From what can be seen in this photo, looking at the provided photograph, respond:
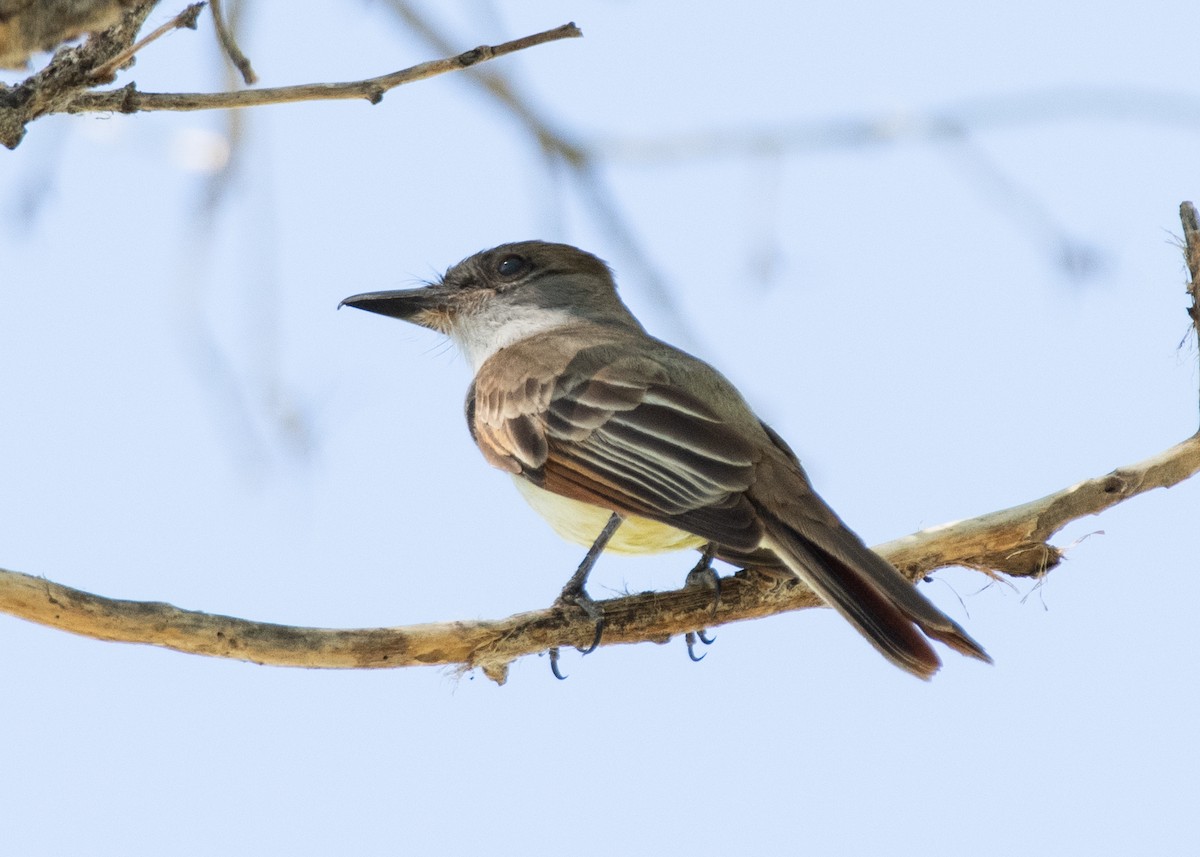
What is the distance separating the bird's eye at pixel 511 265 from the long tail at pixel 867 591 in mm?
2588

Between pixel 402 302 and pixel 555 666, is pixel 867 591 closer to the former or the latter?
pixel 555 666

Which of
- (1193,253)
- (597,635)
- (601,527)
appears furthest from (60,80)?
(1193,253)

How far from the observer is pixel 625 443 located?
4922mm

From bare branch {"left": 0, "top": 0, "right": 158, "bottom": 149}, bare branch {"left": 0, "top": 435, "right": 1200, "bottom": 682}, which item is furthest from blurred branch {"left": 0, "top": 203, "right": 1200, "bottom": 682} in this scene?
bare branch {"left": 0, "top": 0, "right": 158, "bottom": 149}

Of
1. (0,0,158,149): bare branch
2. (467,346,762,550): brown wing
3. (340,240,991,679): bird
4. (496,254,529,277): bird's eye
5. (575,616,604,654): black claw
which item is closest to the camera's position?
(0,0,158,149): bare branch

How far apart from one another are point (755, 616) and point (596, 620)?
696mm

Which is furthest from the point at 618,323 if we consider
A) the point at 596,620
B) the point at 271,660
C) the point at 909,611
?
the point at 271,660

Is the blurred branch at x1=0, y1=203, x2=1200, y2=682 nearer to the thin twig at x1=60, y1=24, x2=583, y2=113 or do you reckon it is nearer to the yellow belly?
the yellow belly

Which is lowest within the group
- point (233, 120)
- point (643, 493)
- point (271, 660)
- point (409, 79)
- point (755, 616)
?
point (271, 660)

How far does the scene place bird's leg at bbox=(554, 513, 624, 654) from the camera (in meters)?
4.56

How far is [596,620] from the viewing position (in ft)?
14.9

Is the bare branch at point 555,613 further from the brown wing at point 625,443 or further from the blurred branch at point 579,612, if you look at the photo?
the brown wing at point 625,443

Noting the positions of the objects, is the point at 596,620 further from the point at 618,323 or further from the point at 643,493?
the point at 618,323

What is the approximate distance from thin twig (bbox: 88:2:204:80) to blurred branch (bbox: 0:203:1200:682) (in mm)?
1234
